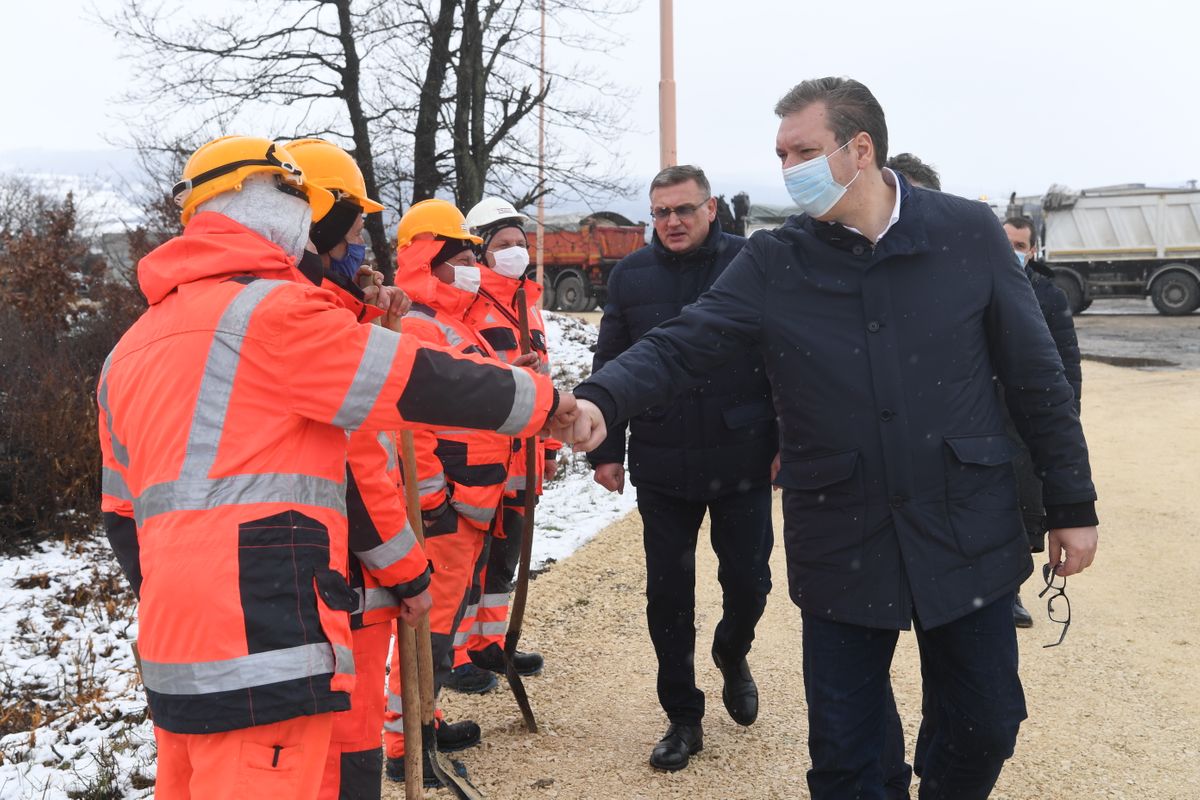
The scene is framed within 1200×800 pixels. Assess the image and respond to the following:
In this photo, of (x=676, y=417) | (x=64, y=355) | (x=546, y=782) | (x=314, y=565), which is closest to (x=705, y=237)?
(x=676, y=417)

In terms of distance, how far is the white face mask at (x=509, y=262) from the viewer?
190 inches

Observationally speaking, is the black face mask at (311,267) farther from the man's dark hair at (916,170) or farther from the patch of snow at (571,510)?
the patch of snow at (571,510)

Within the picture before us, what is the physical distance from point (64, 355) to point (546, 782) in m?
7.06

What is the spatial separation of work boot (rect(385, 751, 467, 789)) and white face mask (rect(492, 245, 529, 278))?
218 cm

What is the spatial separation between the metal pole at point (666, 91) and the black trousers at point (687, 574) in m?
6.76

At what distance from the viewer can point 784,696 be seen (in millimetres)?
4688

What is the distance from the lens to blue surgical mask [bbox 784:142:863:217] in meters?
2.87

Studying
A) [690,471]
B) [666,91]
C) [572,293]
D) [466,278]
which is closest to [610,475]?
[690,471]

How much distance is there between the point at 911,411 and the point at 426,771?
231 centimetres

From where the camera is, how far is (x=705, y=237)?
423 cm

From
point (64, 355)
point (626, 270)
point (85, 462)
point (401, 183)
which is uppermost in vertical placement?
point (401, 183)

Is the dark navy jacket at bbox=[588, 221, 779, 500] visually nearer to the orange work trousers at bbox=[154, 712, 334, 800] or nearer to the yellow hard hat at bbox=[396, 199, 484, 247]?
the yellow hard hat at bbox=[396, 199, 484, 247]

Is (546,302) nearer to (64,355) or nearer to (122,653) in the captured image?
(64,355)

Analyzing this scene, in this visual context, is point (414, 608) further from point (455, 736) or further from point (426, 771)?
point (455, 736)
